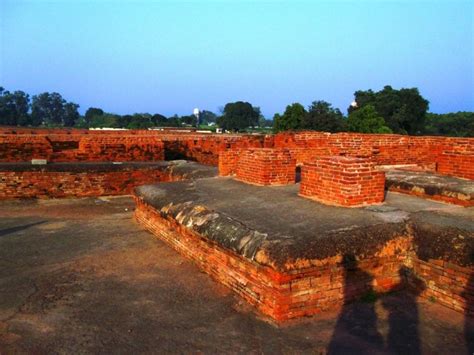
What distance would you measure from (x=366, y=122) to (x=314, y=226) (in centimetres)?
3879

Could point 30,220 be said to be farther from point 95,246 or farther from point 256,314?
point 256,314

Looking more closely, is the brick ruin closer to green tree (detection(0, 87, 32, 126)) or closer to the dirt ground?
the dirt ground

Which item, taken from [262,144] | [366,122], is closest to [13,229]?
[262,144]

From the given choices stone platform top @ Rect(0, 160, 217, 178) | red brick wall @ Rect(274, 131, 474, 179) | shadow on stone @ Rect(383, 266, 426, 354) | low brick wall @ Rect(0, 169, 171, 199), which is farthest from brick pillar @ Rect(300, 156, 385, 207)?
low brick wall @ Rect(0, 169, 171, 199)

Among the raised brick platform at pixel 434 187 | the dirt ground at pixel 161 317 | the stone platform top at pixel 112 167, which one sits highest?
Answer: the raised brick platform at pixel 434 187

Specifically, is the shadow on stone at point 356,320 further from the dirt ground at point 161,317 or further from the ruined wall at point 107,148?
the ruined wall at point 107,148

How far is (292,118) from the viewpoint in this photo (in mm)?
45281

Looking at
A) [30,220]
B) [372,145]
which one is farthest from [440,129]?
[30,220]

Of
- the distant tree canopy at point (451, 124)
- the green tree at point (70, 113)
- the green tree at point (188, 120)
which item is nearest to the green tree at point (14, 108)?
the green tree at point (70, 113)

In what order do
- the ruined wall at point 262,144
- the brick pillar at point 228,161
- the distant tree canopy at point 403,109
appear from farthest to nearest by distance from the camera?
1. the distant tree canopy at point 403,109
2. the brick pillar at point 228,161
3. the ruined wall at point 262,144

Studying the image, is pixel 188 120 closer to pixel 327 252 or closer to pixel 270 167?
pixel 270 167

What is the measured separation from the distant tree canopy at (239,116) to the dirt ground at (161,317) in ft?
276

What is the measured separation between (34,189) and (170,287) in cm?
635

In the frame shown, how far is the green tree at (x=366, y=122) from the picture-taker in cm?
4044
